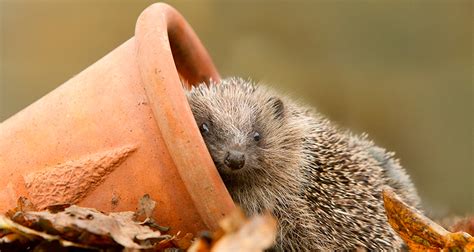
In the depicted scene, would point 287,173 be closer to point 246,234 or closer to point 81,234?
point 81,234

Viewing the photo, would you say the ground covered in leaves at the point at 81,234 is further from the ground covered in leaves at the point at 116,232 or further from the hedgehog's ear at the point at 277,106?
the hedgehog's ear at the point at 277,106

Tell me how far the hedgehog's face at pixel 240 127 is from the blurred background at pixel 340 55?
11.0ft

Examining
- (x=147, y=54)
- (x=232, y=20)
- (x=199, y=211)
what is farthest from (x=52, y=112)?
(x=232, y=20)

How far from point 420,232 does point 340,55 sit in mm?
4353

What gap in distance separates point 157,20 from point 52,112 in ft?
1.69

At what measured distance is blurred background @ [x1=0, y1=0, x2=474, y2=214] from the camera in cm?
636

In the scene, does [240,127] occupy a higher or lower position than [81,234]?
higher

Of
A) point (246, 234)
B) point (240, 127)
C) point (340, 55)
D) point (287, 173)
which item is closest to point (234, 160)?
point (240, 127)

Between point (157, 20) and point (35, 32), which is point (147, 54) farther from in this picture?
point (35, 32)

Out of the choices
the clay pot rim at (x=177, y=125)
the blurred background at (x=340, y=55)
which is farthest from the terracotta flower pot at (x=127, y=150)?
the blurred background at (x=340, y=55)

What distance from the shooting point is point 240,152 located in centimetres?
263

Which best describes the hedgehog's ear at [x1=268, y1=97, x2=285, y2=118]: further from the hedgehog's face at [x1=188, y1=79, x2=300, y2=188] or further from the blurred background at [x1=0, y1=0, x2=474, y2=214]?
the blurred background at [x1=0, y1=0, x2=474, y2=214]

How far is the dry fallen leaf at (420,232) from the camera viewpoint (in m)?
2.20

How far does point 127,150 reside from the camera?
252 cm
